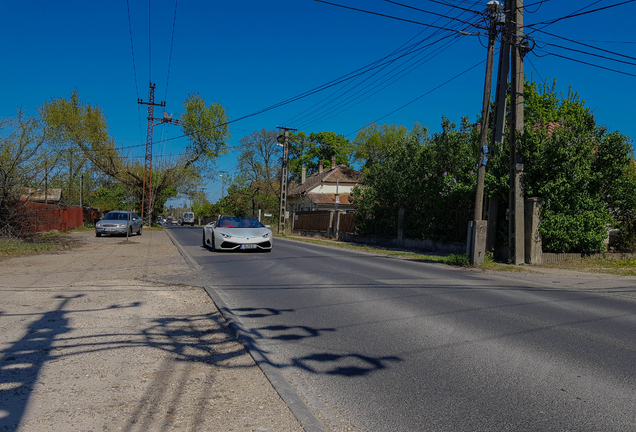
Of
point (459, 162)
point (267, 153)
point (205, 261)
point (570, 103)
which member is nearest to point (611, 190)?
point (459, 162)

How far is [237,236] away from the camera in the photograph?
16250mm

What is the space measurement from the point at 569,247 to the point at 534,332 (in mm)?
11193

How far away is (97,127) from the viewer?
41062 mm

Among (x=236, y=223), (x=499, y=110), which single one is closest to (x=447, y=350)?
(x=499, y=110)

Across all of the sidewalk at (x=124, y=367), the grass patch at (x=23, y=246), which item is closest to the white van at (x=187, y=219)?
the grass patch at (x=23, y=246)

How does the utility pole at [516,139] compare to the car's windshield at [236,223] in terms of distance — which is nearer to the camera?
the utility pole at [516,139]

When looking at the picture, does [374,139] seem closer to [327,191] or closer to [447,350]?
[327,191]

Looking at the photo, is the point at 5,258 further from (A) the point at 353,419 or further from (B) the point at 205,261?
(A) the point at 353,419

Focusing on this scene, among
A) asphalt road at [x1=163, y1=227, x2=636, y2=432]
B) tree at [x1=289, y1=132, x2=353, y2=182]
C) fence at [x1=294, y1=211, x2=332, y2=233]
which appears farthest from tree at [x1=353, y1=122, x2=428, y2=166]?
asphalt road at [x1=163, y1=227, x2=636, y2=432]

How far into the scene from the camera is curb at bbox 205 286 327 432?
10.6 feet

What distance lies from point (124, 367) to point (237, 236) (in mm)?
12101

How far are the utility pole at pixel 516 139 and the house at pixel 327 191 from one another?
35.5 m

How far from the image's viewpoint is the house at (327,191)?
5197cm

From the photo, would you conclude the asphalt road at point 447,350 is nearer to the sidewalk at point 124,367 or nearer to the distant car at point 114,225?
the sidewalk at point 124,367
